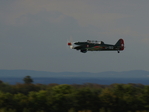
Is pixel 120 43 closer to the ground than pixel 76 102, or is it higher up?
higher up

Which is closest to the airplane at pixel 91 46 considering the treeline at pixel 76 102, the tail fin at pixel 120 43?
the tail fin at pixel 120 43

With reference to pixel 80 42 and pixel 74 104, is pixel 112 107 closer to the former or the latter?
pixel 74 104

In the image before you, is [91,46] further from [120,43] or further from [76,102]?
[76,102]

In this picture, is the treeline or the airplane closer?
the airplane

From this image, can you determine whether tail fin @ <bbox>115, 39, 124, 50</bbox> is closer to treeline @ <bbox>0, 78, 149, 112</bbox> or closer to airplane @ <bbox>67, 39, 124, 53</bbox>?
airplane @ <bbox>67, 39, 124, 53</bbox>

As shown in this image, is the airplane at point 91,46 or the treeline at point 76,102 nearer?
the airplane at point 91,46

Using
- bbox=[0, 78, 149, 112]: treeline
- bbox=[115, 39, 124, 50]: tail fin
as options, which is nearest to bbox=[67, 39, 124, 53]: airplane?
bbox=[115, 39, 124, 50]: tail fin

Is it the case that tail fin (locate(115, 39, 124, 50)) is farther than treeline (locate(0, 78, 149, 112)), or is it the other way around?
treeline (locate(0, 78, 149, 112))

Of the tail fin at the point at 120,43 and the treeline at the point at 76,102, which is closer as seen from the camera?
the tail fin at the point at 120,43

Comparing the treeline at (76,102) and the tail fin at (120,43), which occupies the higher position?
the tail fin at (120,43)

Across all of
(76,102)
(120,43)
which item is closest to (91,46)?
(120,43)

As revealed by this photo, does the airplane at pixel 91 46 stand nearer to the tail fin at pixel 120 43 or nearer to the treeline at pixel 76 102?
the tail fin at pixel 120 43

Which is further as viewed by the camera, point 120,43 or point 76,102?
point 76,102

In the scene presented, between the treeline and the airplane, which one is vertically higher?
the airplane
